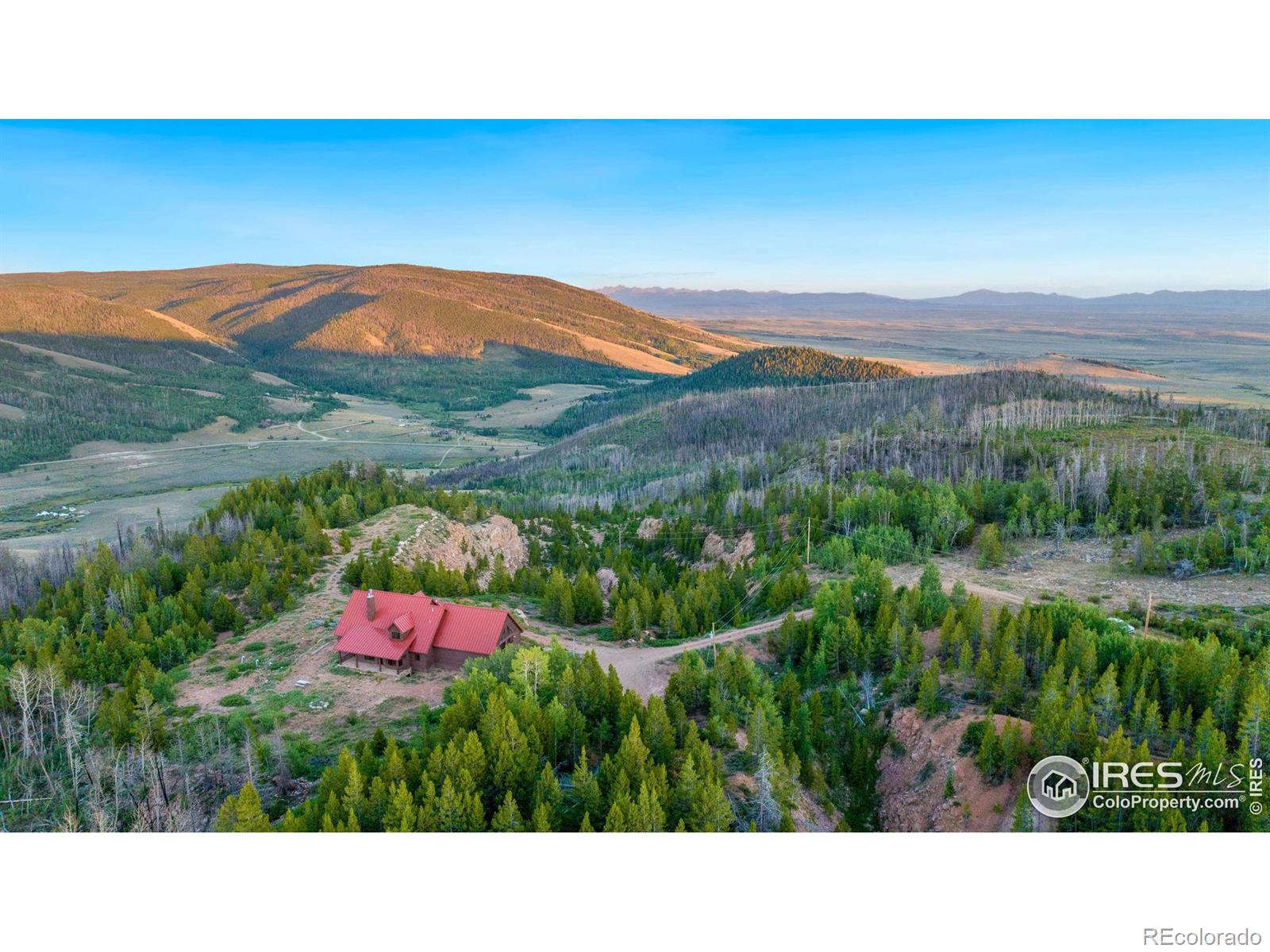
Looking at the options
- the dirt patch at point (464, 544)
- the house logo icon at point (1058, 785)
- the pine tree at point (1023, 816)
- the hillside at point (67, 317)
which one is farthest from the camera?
the hillside at point (67, 317)

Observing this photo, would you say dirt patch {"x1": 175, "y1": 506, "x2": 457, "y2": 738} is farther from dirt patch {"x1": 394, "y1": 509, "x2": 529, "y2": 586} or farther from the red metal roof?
dirt patch {"x1": 394, "y1": 509, "x2": 529, "y2": 586}

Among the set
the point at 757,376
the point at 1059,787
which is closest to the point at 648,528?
the point at 1059,787

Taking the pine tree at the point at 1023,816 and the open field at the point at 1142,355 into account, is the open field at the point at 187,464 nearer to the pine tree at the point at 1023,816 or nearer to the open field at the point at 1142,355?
the pine tree at the point at 1023,816

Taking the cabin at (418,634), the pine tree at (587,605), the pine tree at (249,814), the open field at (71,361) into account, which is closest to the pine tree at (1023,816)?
the pine tree at (249,814)

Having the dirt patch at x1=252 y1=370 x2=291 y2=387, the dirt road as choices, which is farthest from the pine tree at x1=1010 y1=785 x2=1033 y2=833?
the dirt patch at x1=252 y1=370 x2=291 y2=387

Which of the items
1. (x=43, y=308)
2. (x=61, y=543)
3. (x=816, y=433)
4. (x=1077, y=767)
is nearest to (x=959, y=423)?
(x=816, y=433)

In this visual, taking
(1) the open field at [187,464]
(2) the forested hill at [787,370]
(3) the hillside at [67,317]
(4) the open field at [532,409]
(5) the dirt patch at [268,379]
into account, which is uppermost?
(3) the hillside at [67,317]

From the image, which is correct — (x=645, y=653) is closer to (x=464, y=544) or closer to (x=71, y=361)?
(x=464, y=544)

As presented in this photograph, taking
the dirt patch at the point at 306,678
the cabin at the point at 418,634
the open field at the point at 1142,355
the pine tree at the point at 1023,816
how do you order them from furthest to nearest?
the open field at the point at 1142,355 < the cabin at the point at 418,634 < the dirt patch at the point at 306,678 < the pine tree at the point at 1023,816
